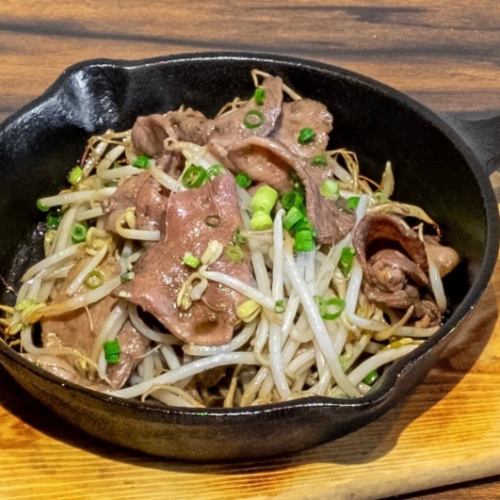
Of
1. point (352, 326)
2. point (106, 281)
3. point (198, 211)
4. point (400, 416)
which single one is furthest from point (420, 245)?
point (106, 281)

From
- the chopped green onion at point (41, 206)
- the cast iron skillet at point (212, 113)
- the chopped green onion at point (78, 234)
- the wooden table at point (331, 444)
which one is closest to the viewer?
the cast iron skillet at point (212, 113)

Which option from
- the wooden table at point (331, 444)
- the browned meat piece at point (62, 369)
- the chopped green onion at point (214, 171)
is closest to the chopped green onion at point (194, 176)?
the chopped green onion at point (214, 171)

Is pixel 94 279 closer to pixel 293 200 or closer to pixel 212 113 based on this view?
pixel 293 200

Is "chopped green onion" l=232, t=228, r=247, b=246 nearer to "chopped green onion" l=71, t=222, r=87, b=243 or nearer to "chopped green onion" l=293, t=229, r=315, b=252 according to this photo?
"chopped green onion" l=293, t=229, r=315, b=252

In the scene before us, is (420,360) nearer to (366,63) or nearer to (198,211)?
(198,211)

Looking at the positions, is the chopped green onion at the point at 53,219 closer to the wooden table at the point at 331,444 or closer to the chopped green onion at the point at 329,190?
the wooden table at the point at 331,444

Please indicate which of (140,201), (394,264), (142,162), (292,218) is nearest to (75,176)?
(142,162)

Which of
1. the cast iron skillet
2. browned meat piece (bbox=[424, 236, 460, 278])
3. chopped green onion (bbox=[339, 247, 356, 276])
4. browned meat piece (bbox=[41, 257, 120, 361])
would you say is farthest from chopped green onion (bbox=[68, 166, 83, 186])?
browned meat piece (bbox=[424, 236, 460, 278])
